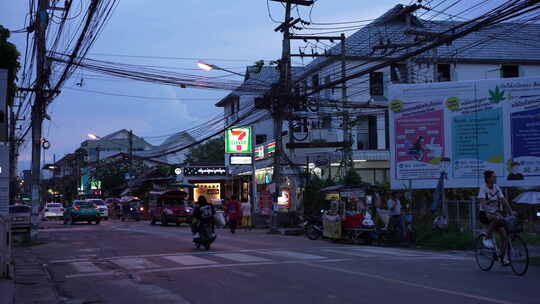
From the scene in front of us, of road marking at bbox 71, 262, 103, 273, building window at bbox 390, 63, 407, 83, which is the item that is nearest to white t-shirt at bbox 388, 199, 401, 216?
road marking at bbox 71, 262, 103, 273

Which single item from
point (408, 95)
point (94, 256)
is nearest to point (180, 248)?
point (94, 256)

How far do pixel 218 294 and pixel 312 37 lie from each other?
25482 mm

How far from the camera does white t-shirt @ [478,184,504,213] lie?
1211 centimetres

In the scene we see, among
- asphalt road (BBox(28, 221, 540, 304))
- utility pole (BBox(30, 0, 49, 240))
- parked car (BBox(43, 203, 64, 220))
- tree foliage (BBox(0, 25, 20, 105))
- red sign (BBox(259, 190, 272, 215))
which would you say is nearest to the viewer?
asphalt road (BBox(28, 221, 540, 304))

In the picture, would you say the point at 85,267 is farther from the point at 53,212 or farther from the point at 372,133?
the point at 53,212

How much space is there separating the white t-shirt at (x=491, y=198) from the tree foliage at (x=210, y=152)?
6553 centimetres

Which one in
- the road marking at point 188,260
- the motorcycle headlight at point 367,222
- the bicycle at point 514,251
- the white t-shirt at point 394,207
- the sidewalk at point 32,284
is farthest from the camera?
the motorcycle headlight at point 367,222

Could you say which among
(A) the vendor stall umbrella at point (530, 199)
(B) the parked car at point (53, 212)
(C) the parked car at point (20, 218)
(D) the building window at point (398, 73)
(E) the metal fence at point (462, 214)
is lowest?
(B) the parked car at point (53, 212)

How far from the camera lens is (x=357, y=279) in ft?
35.8

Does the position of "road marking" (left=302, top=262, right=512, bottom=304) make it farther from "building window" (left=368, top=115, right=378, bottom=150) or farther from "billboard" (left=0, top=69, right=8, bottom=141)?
"building window" (left=368, top=115, right=378, bottom=150)

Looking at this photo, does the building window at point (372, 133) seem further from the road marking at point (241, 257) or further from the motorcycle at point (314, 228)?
the road marking at point (241, 257)

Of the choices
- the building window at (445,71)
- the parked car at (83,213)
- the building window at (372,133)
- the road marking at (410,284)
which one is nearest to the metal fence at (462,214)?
Answer: the road marking at (410,284)

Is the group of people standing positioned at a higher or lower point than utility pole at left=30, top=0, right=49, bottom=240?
lower

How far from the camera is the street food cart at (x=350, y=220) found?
71.8 feet
